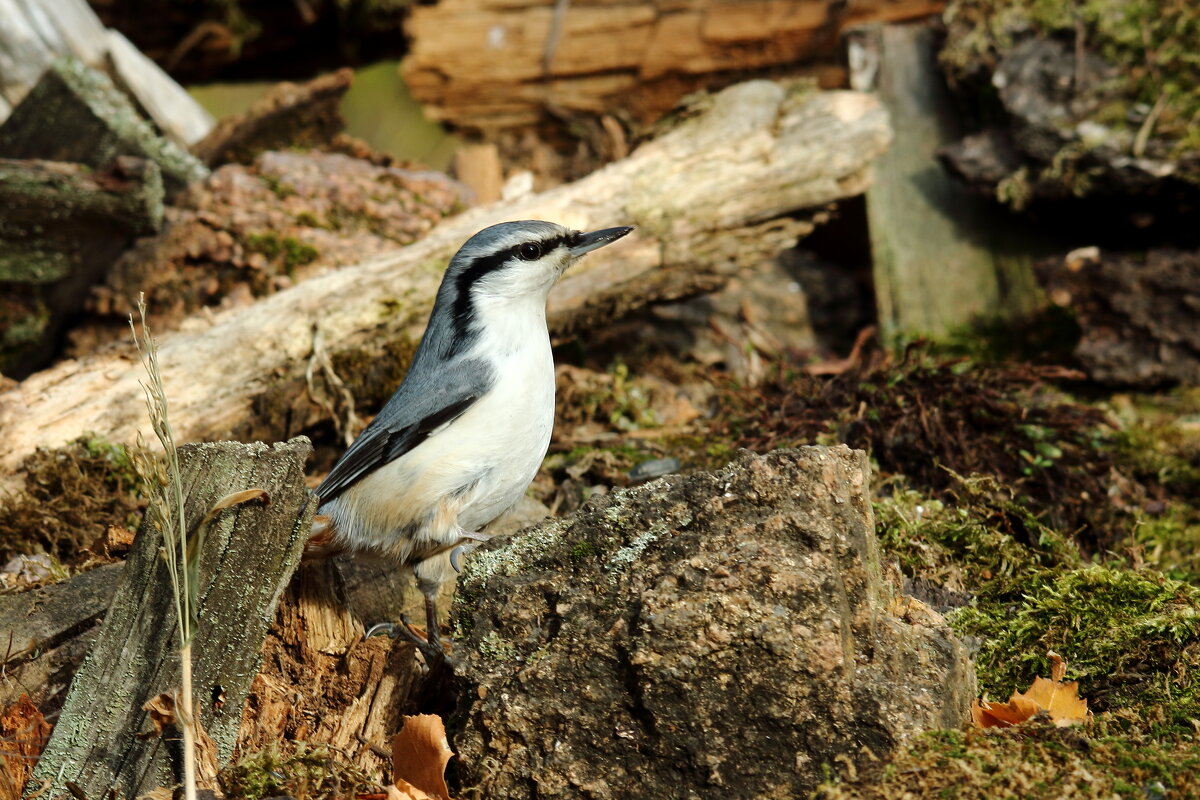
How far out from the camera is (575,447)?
5.34 meters

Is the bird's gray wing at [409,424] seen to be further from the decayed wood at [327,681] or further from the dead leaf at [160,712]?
the dead leaf at [160,712]

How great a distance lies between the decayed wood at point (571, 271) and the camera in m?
4.76

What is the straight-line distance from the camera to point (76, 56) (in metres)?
6.98

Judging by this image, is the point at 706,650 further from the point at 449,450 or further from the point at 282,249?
the point at 282,249

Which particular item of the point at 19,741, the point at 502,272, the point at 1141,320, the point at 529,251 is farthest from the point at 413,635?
the point at 1141,320

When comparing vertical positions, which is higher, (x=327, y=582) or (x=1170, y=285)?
(x=327, y=582)

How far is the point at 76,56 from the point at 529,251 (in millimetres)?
4790

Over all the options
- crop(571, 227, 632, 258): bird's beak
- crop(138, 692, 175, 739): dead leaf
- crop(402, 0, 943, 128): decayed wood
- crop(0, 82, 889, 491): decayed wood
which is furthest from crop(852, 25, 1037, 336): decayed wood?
crop(138, 692, 175, 739): dead leaf

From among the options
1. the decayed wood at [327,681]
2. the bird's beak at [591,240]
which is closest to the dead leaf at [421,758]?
the decayed wood at [327,681]

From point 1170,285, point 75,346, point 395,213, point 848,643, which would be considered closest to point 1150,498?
point 1170,285

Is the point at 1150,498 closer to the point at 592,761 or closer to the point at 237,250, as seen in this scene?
the point at 592,761

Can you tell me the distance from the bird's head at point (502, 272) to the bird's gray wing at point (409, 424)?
25 centimetres

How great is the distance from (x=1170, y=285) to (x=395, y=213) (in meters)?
4.52

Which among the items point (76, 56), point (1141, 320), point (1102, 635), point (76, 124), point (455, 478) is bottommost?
point (1141, 320)
